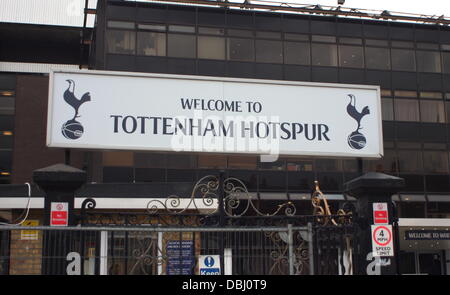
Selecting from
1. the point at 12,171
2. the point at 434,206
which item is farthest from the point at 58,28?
the point at 434,206

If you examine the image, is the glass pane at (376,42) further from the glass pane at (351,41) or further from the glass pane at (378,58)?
the glass pane at (351,41)

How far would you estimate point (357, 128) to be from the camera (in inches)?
393

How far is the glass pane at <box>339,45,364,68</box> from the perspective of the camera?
35531 millimetres

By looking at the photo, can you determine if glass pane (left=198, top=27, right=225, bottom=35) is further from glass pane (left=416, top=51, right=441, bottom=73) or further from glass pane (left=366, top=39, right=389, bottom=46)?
glass pane (left=416, top=51, right=441, bottom=73)

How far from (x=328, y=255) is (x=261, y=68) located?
26066 millimetres

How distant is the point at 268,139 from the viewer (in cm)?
958

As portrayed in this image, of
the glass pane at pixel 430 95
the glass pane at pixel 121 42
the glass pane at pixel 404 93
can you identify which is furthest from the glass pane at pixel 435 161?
the glass pane at pixel 121 42

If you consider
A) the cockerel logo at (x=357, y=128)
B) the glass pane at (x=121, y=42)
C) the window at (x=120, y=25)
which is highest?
the window at (x=120, y=25)

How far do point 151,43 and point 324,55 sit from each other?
1048 centimetres

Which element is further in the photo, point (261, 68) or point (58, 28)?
point (58, 28)

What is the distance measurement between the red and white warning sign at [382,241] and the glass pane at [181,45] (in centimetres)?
2605

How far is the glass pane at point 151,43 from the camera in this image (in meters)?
33.1

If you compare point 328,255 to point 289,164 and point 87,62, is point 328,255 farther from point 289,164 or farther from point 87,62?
point 87,62

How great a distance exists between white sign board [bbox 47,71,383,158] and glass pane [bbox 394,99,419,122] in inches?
1060
